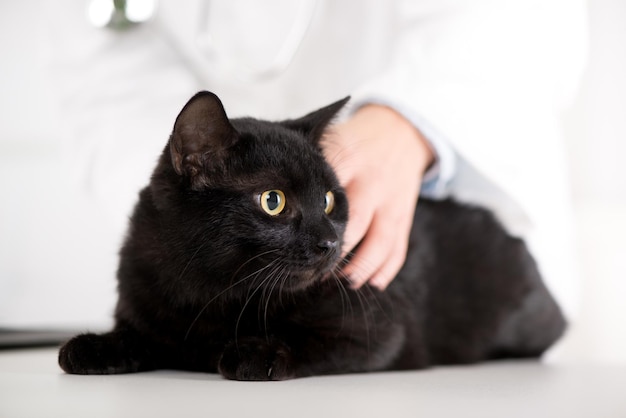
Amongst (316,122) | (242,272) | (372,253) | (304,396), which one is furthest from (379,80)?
(304,396)

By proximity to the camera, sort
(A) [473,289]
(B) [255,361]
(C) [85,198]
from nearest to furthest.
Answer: (B) [255,361] < (A) [473,289] < (C) [85,198]

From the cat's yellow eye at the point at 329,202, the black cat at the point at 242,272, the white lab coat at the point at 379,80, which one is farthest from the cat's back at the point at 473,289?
the cat's yellow eye at the point at 329,202

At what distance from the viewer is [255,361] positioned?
0.79 m

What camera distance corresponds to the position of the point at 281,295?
88cm

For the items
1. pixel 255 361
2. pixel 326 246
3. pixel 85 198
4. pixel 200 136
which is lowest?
pixel 85 198

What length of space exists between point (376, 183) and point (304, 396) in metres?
0.40

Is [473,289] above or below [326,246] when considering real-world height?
below

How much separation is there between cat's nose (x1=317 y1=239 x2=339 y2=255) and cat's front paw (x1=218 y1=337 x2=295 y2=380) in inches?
5.5

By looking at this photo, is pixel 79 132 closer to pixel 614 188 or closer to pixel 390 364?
pixel 390 364

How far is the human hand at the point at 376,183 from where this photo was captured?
950 mm

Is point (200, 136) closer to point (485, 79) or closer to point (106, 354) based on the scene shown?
point (106, 354)

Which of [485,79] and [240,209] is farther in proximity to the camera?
[485,79]

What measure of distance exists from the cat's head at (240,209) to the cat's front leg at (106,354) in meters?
0.12

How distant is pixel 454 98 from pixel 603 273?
3.81ft
